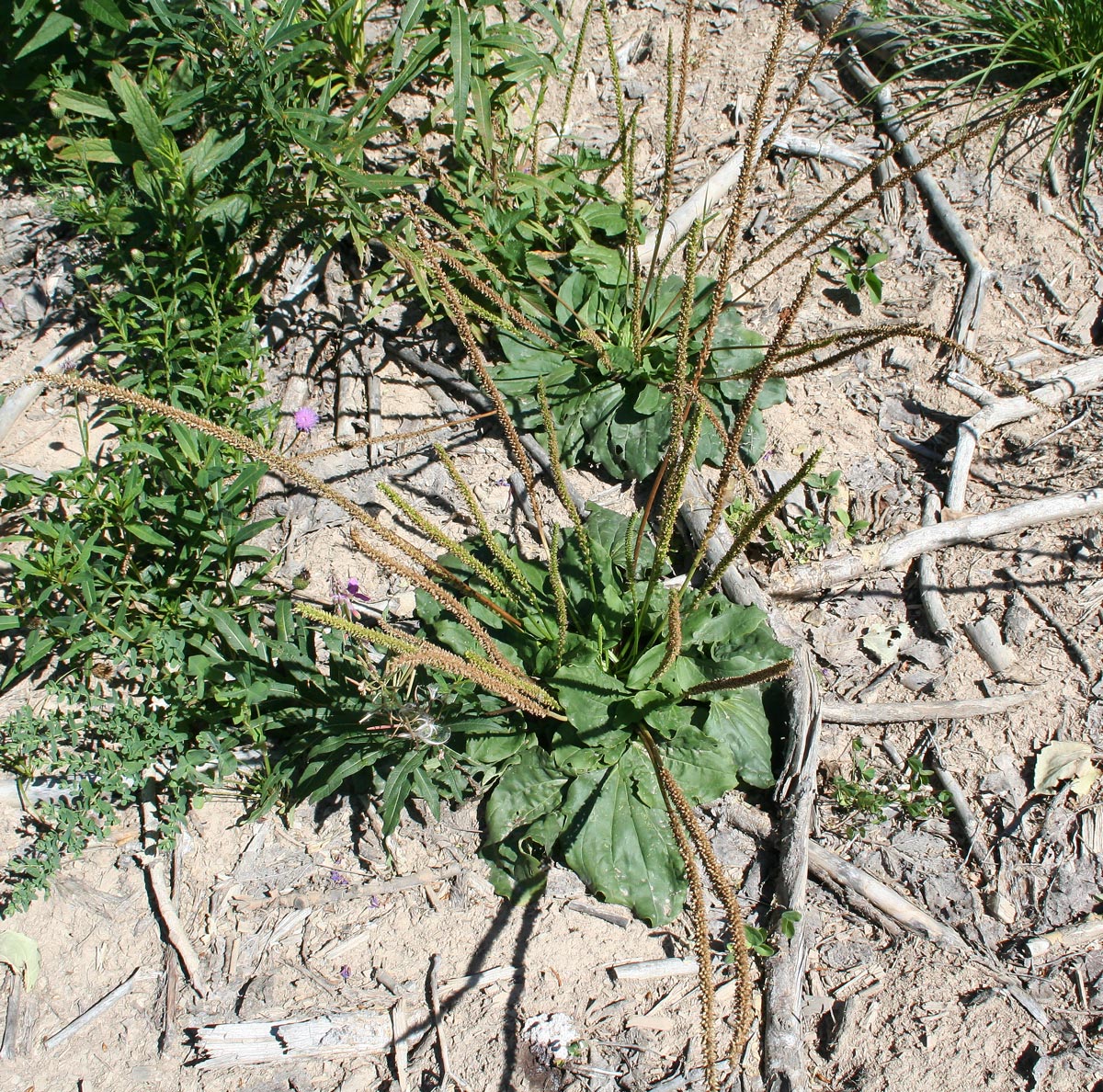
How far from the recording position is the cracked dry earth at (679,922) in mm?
2359

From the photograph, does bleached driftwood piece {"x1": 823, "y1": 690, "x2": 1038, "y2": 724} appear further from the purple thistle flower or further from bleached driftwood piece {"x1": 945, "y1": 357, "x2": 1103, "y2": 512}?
the purple thistle flower

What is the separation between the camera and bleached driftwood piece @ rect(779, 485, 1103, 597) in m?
3.09

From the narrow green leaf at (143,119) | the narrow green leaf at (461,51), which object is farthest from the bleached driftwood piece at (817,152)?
the narrow green leaf at (143,119)

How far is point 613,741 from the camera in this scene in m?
2.57

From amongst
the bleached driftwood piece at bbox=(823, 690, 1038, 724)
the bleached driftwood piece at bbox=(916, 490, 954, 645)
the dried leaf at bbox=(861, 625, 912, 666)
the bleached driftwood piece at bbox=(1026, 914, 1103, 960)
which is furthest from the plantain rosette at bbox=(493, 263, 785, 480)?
the bleached driftwood piece at bbox=(1026, 914, 1103, 960)

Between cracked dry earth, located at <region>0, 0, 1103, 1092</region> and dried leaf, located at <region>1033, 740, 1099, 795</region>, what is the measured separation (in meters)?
0.03

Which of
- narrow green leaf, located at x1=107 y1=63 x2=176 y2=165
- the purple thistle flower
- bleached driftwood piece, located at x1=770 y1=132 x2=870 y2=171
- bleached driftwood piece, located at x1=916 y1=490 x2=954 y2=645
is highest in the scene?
bleached driftwood piece, located at x1=770 y1=132 x2=870 y2=171

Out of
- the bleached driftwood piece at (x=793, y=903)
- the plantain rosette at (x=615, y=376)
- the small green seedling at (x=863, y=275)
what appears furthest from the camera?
the small green seedling at (x=863, y=275)

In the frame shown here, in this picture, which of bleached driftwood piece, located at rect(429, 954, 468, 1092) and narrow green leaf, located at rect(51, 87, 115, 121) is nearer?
bleached driftwood piece, located at rect(429, 954, 468, 1092)

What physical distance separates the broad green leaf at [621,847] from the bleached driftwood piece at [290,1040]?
0.69 meters

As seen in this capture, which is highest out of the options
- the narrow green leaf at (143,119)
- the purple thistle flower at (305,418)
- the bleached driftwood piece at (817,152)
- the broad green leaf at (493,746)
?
the bleached driftwood piece at (817,152)

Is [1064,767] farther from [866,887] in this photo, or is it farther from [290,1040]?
[290,1040]

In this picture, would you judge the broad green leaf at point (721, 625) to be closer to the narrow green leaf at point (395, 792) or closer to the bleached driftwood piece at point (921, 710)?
the bleached driftwood piece at point (921, 710)

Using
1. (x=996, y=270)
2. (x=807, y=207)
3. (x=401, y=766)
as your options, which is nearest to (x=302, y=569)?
(x=401, y=766)
